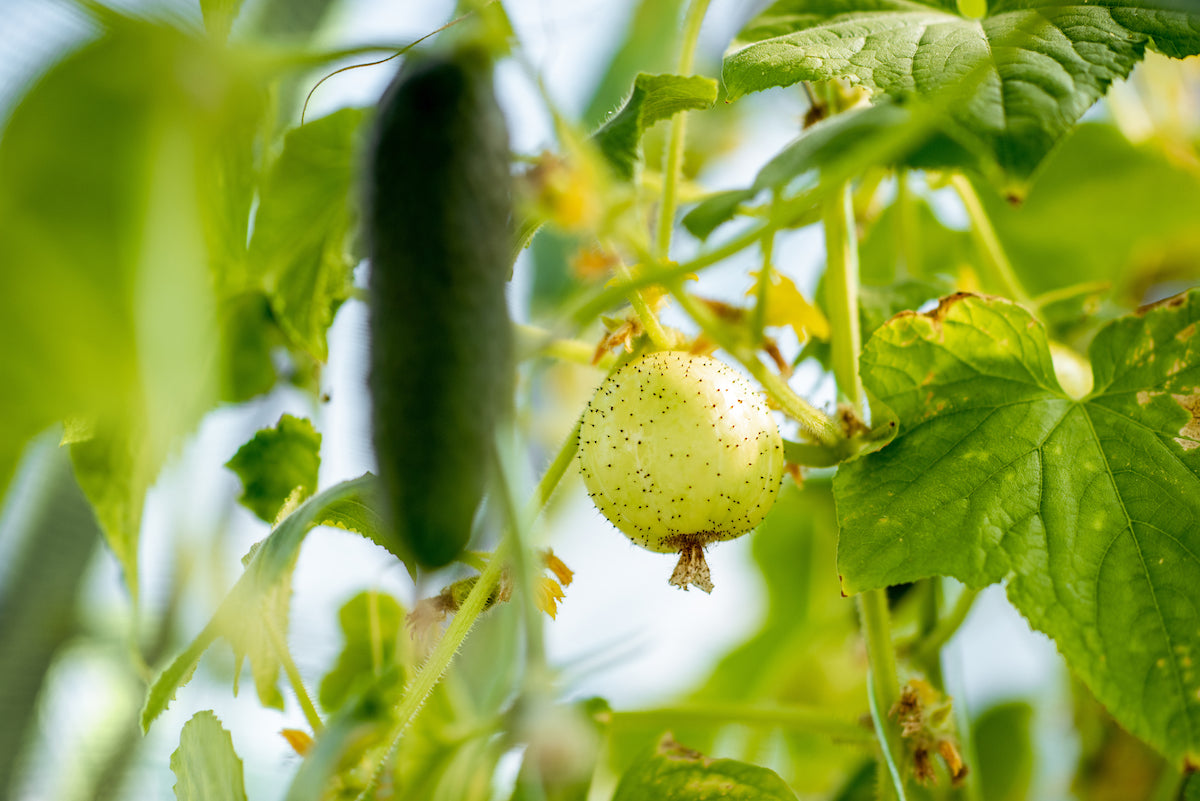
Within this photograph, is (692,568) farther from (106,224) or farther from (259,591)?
(106,224)

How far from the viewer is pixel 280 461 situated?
2.24ft

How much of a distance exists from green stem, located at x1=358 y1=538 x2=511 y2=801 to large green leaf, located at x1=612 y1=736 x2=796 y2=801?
189mm

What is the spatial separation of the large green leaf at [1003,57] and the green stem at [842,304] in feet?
0.36

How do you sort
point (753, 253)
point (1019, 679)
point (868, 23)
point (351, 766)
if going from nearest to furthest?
1. point (351, 766)
2. point (868, 23)
3. point (753, 253)
4. point (1019, 679)

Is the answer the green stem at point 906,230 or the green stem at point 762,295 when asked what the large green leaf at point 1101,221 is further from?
the green stem at point 762,295

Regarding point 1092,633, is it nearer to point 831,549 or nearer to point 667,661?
point 831,549

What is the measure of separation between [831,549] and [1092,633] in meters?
0.50

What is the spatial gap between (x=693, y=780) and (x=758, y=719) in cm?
6

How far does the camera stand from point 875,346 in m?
0.55

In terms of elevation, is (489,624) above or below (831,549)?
above

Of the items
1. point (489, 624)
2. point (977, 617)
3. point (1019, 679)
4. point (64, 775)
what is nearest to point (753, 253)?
point (489, 624)

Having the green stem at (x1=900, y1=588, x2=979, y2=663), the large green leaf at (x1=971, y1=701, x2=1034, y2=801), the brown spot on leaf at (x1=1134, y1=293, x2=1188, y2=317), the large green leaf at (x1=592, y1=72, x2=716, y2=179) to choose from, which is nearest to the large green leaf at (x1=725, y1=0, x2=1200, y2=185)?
the large green leaf at (x1=592, y1=72, x2=716, y2=179)

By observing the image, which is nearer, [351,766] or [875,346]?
[351,766]

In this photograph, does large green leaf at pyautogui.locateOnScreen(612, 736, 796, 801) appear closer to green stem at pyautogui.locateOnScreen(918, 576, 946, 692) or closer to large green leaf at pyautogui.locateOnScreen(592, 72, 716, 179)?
green stem at pyautogui.locateOnScreen(918, 576, 946, 692)
